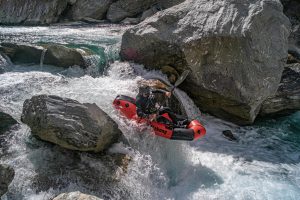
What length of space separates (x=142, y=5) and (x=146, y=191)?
22008mm

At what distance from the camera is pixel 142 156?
732 centimetres

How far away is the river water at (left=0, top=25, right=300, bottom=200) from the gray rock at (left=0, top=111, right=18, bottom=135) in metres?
0.14

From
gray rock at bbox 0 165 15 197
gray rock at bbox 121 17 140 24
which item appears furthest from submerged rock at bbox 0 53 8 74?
gray rock at bbox 121 17 140 24

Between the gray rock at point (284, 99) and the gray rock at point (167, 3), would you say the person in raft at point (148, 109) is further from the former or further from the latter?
the gray rock at point (167, 3)

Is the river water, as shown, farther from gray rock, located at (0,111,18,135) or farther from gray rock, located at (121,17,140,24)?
gray rock, located at (121,17,140,24)

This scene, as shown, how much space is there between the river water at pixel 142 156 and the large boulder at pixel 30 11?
12962 millimetres

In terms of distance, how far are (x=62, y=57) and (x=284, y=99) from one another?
721 cm

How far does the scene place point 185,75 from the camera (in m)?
9.50

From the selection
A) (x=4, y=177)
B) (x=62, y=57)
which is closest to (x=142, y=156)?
(x=4, y=177)

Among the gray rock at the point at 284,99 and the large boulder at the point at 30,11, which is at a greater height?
the gray rock at the point at 284,99

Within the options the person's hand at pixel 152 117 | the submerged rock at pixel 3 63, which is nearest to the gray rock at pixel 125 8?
the submerged rock at pixel 3 63

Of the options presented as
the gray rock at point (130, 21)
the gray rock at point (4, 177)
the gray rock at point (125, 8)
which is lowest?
the gray rock at point (130, 21)

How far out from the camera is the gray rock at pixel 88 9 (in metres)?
24.9

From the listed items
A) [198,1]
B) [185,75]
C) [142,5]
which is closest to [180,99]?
[185,75]
